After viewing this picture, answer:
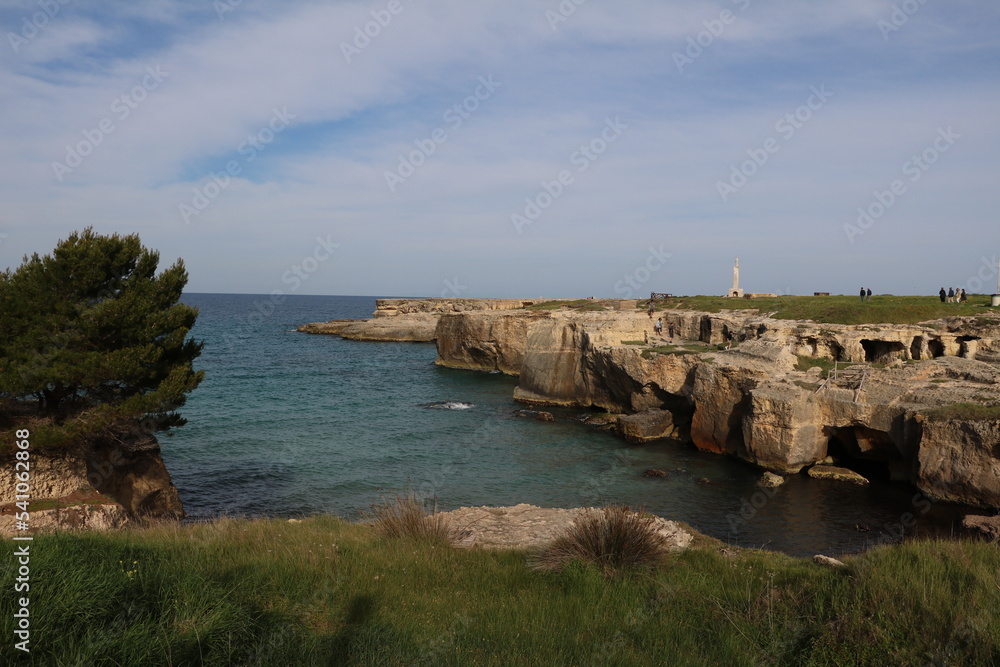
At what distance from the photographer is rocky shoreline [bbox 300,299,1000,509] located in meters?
19.2

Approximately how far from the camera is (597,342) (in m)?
34.5

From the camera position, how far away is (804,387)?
23031 mm

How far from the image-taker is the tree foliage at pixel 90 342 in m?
13.8

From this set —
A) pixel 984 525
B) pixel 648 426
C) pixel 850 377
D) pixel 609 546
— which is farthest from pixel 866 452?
pixel 609 546

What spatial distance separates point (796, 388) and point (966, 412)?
5.24 meters

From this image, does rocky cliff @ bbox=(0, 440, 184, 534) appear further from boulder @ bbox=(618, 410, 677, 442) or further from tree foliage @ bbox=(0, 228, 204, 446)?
boulder @ bbox=(618, 410, 677, 442)

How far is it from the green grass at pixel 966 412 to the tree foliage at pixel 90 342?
22239mm

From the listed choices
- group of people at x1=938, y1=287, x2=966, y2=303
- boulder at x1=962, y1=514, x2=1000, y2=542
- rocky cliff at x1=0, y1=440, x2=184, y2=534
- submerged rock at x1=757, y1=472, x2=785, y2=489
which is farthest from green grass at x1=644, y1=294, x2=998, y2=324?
rocky cliff at x1=0, y1=440, x2=184, y2=534

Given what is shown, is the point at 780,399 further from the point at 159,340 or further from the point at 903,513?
the point at 159,340

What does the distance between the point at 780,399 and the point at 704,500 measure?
5.19 metres

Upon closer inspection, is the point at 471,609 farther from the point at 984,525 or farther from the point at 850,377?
the point at 850,377

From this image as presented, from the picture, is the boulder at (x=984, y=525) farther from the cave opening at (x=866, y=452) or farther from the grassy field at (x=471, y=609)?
the grassy field at (x=471, y=609)

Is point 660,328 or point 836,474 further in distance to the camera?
point 660,328

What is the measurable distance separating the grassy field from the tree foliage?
7.55 metres
